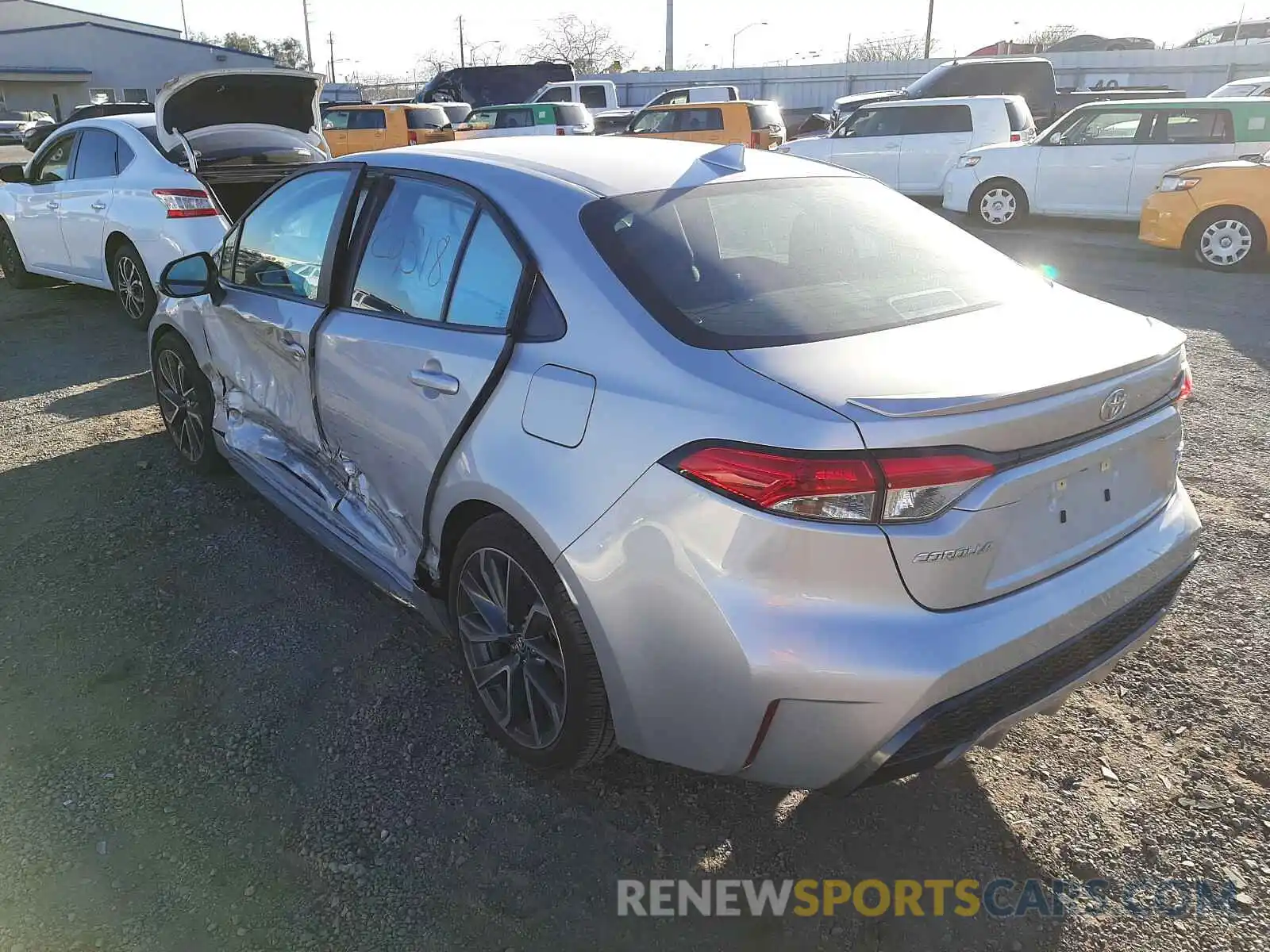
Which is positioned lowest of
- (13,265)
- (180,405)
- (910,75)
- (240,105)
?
(180,405)

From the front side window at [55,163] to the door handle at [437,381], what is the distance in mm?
7017

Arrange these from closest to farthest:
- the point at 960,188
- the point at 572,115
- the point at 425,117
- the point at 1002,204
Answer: the point at 1002,204 → the point at 960,188 → the point at 425,117 → the point at 572,115

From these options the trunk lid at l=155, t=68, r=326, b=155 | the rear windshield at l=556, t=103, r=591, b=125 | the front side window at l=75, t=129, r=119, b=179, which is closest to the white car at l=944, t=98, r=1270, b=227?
the trunk lid at l=155, t=68, r=326, b=155

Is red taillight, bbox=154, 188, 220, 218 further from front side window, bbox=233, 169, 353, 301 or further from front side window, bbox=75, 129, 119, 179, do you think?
front side window, bbox=233, 169, 353, 301

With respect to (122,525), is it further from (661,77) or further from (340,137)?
(661,77)

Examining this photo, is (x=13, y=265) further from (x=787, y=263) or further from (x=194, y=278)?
(x=787, y=263)

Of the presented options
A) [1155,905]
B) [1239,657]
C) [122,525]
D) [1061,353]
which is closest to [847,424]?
[1061,353]

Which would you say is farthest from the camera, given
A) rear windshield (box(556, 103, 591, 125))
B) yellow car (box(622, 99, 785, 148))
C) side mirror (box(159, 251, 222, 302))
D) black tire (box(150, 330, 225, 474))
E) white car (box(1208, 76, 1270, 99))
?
rear windshield (box(556, 103, 591, 125))

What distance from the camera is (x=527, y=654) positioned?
2.48 meters

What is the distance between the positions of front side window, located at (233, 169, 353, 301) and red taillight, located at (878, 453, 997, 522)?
2.30m

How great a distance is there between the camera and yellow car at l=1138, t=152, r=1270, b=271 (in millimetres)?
9242

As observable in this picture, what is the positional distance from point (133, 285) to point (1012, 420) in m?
7.30

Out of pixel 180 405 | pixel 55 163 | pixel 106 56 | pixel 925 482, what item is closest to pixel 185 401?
pixel 180 405

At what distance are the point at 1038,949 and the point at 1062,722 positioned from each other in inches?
34.3
